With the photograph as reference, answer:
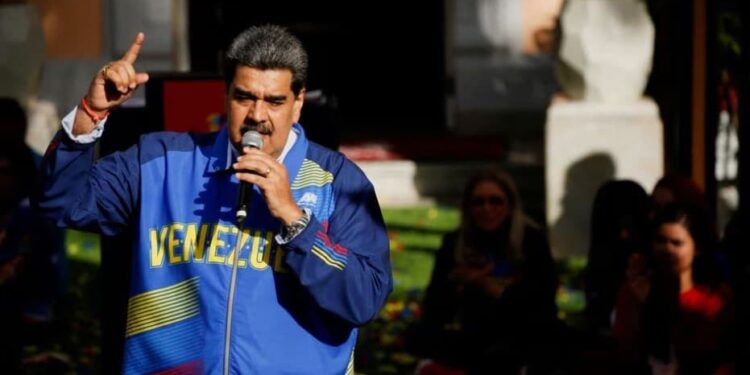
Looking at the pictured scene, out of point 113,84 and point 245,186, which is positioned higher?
point 113,84

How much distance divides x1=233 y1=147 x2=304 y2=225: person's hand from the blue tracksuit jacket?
76 millimetres

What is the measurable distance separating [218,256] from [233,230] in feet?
0.25

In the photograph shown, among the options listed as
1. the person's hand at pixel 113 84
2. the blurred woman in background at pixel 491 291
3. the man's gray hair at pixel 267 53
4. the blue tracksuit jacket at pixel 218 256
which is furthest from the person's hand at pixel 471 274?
the person's hand at pixel 113 84

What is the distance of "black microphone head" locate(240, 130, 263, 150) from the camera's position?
384 centimetres

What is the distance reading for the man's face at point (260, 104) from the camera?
13.0 ft

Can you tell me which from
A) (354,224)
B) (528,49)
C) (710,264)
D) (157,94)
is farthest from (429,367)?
(528,49)

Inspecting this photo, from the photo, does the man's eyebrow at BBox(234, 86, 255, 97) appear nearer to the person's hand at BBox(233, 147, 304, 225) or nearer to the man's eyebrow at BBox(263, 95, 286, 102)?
the man's eyebrow at BBox(263, 95, 286, 102)

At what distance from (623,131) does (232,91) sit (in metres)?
7.99

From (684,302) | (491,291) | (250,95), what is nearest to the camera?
(250,95)

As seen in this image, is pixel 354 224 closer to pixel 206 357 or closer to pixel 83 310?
pixel 206 357

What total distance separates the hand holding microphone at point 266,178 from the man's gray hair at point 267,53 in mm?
203

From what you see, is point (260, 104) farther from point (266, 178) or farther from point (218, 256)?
point (218, 256)

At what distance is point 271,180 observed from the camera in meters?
3.77

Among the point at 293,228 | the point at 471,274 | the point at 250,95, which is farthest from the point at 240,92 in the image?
the point at 471,274
